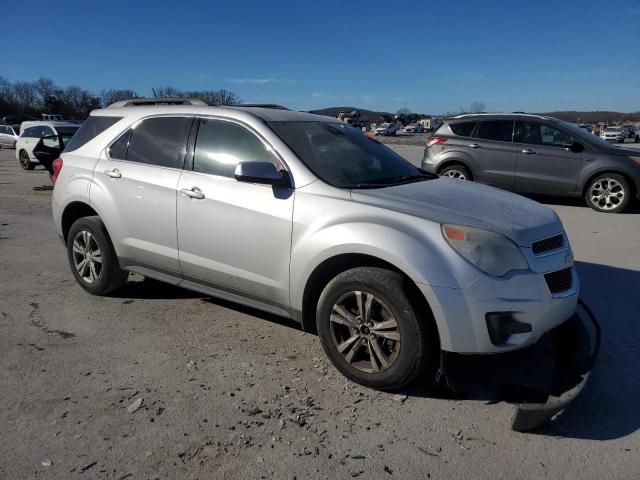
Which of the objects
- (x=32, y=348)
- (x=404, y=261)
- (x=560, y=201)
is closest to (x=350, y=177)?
(x=404, y=261)

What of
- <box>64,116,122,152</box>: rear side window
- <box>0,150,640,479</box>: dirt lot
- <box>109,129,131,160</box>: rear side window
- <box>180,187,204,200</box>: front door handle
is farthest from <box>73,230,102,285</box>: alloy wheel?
<box>180,187,204,200</box>: front door handle

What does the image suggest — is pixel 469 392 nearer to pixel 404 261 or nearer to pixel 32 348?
pixel 404 261

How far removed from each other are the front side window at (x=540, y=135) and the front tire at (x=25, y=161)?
16535mm

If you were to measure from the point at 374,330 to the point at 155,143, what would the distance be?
2.54m

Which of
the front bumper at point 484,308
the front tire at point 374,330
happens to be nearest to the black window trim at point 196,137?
the front tire at point 374,330

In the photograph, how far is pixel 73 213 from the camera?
510 centimetres

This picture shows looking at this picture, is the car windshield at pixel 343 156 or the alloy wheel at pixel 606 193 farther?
the alloy wheel at pixel 606 193

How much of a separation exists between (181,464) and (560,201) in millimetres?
10505

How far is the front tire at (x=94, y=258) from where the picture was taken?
4.74 metres

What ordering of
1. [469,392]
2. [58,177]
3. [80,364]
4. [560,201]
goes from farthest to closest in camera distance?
[560,201]
[58,177]
[80,364]
[469,392]

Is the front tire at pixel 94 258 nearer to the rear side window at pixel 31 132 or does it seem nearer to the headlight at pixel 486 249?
the headlight at pixel 486 249

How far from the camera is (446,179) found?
4.45 m

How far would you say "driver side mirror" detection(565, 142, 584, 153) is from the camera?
32.0 feet

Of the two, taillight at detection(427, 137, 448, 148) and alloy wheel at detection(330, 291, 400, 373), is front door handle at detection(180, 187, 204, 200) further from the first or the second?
taillight at detection(427, 137, 448, 148)
